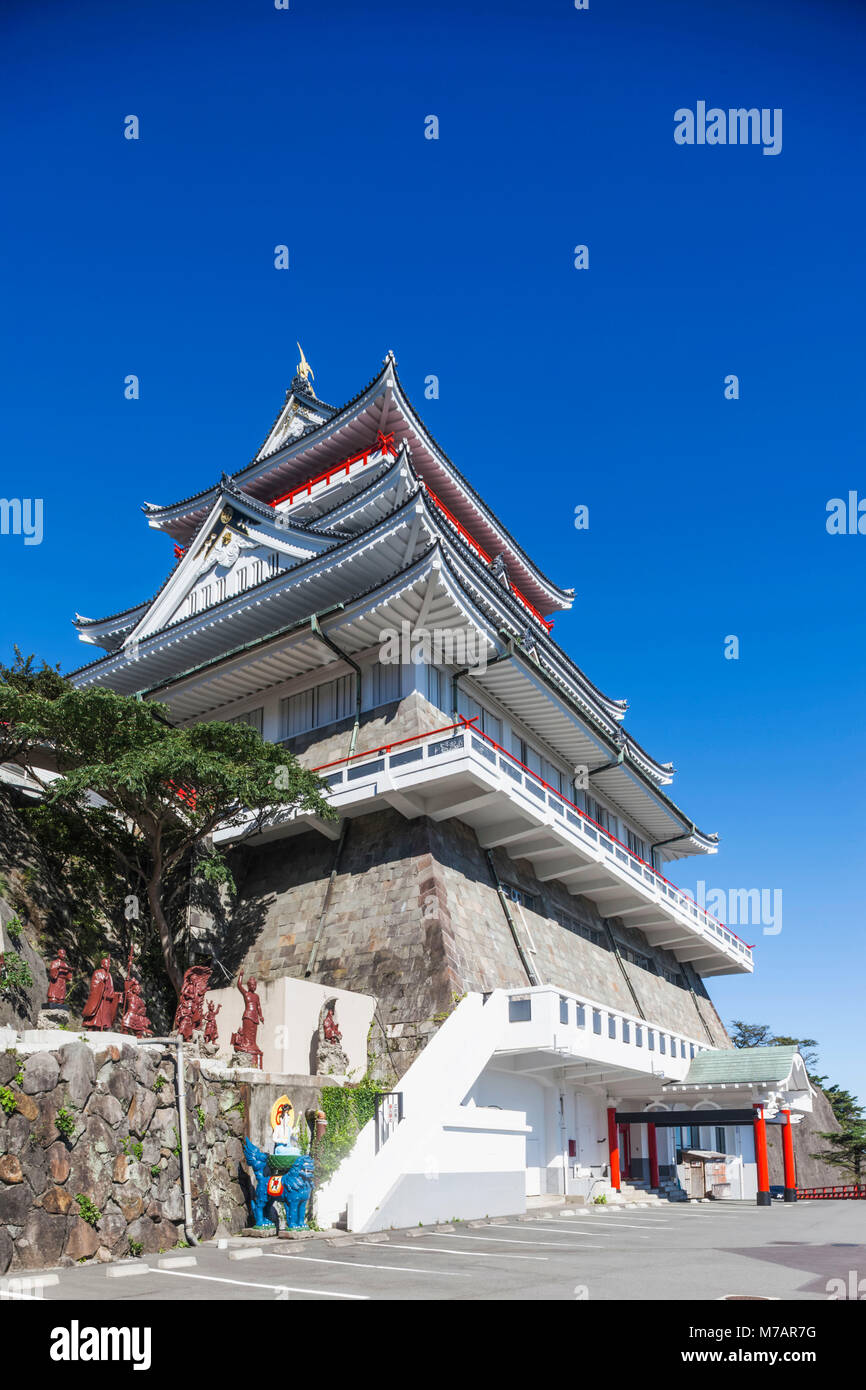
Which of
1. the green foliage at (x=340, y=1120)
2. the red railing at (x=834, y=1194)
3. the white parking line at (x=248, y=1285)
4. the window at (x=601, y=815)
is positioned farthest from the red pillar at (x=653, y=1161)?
the white parking line at (x=248, y=1285)

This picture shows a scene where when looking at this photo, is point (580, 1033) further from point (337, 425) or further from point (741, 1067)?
point (337, 425)

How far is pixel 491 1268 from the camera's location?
10672 millimetres

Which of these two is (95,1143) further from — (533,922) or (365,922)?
(533,922)

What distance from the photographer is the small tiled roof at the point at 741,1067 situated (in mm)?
25609

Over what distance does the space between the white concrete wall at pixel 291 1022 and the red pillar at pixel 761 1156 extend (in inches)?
448

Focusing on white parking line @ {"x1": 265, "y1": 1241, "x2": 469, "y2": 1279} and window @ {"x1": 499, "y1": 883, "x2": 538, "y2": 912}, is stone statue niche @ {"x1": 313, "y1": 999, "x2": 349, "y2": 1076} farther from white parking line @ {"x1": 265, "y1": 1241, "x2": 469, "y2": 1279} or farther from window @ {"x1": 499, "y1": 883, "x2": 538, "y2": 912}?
window @ {"x1": 499, "y1": 883, "x2": 538, "y2": 912}

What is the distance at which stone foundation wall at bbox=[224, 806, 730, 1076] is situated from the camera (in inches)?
819

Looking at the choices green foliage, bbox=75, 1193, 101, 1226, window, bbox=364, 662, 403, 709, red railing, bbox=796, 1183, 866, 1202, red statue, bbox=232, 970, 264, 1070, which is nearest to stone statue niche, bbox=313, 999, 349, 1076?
red statue, bbox=232, 970, 264, 1070

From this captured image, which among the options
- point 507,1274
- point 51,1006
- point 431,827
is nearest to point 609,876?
point 431,827

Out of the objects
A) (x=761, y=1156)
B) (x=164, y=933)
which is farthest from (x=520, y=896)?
(x=164, y=933)

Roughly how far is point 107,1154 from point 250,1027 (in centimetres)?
505

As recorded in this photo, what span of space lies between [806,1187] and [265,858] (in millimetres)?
29987

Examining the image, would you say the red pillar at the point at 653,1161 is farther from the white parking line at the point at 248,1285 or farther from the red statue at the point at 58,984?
the white parking line at the point at 248,1285
